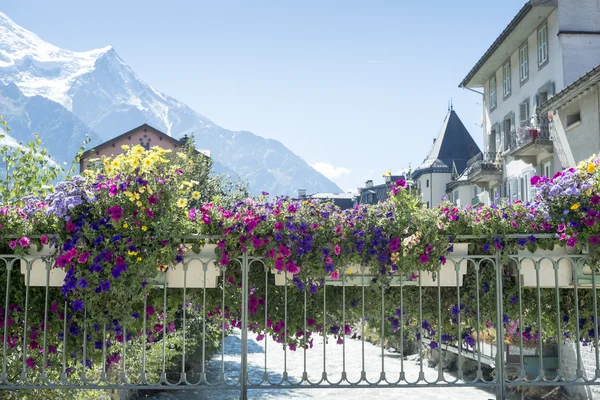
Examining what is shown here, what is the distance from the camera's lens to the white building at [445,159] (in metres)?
54.2

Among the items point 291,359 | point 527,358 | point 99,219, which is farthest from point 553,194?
point 291,359

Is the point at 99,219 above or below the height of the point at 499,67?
below

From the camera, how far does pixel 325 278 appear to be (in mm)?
5484

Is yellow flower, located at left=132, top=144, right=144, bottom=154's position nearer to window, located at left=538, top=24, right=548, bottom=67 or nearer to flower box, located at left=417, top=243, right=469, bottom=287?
flower box, located at left=417, top=243, right=469, bottom=287

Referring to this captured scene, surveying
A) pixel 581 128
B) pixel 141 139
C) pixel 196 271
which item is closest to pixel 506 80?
pixel 581 128

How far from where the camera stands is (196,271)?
5426 millimetres

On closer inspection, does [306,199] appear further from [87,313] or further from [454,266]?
[87,313]

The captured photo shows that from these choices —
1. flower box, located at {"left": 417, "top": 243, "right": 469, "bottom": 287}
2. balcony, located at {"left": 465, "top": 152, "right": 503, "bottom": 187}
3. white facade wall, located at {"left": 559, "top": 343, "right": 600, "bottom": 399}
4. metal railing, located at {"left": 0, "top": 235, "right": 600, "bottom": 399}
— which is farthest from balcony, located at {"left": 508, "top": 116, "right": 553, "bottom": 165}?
flower box, located at {"left": 417, "top": 243, "right": 469, "bottom": 287}

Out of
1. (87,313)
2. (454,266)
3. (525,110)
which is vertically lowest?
(87,313)

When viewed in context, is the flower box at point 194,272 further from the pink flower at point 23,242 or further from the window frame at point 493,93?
the window frame at point 493,93

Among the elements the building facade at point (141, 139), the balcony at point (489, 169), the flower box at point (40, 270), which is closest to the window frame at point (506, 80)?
the balcony at point (489, 169)

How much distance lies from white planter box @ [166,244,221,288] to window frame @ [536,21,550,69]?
63.4ft

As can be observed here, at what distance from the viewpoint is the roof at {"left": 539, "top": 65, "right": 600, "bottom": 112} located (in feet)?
54.4

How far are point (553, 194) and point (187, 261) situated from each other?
2.90m
